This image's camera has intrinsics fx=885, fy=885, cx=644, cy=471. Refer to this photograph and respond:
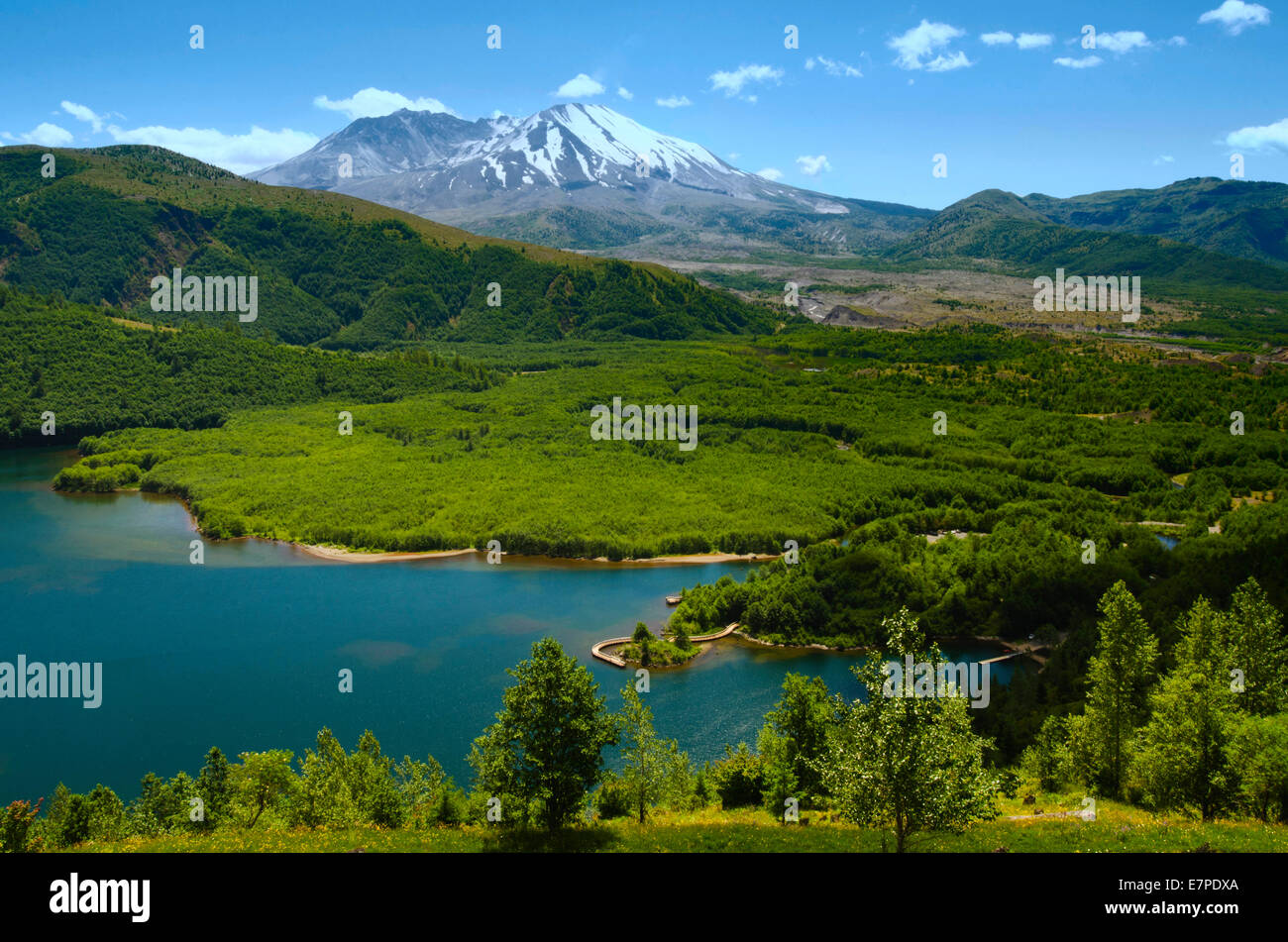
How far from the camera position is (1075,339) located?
14725cm

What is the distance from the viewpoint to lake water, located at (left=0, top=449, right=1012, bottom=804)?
38125mm

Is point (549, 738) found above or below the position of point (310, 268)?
below

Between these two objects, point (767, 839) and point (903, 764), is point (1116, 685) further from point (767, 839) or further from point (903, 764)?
point (903, 764)

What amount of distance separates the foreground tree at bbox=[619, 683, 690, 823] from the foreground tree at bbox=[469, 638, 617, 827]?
13.6 ft

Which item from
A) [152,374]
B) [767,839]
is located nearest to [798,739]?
[767,839]

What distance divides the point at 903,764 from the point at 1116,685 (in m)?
15.2

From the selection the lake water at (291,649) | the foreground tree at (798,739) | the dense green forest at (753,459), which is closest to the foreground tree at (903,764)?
the foreground tree at (798,739)

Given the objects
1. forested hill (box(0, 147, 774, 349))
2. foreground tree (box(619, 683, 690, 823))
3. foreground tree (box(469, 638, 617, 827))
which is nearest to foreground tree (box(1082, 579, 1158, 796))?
foreground tree (box(619, 683, 690, 823))

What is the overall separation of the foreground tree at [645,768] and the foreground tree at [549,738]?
4152mm

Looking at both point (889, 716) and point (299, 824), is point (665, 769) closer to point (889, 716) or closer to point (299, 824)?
point (299, 824)

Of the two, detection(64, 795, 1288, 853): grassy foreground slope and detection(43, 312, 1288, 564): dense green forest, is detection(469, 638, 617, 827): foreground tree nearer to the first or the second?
detection(64, 795, 1288, 853): grassy foreground slope

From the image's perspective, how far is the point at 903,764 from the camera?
46.5 ft
